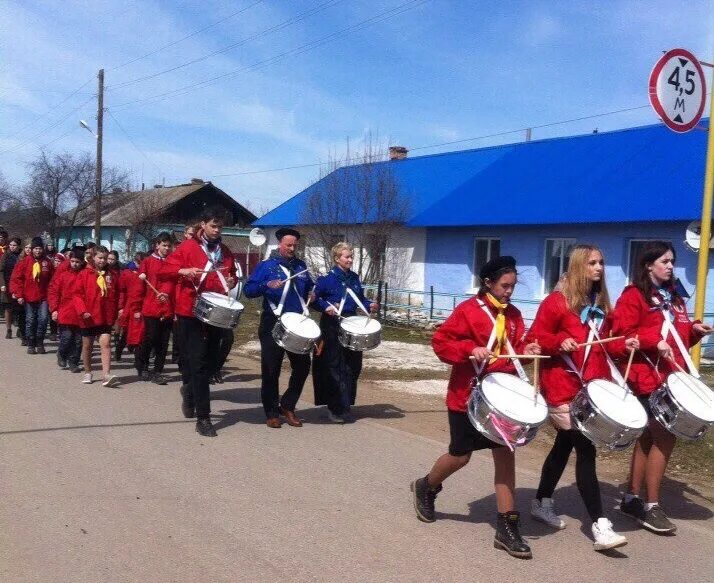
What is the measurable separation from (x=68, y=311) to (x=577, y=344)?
26.1 ft

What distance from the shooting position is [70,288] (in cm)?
1053

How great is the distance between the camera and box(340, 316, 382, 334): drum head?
7777mm

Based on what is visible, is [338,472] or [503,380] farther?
[338,472]

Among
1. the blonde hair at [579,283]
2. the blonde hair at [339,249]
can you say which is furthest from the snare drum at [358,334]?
the blonde hair at [579,283]

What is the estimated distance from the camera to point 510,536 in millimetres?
4605

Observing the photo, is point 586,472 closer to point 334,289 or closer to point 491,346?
point 491,346

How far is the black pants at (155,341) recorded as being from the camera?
33.8 ft

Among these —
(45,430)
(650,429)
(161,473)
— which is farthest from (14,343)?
(650,429)

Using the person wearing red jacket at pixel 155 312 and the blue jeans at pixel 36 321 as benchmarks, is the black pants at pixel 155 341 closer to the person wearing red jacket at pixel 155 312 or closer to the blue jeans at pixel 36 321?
the person wearing red jacket at pixel 155 312

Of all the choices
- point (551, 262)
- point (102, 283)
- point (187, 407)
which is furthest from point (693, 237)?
point (551, 262)

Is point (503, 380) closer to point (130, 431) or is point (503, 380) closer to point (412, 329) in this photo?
point (130, 431)

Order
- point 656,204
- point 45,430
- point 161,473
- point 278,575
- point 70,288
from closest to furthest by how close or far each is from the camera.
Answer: point 278,575 < point 161,473 < point 45,430 < point 70,288 < point 656,204

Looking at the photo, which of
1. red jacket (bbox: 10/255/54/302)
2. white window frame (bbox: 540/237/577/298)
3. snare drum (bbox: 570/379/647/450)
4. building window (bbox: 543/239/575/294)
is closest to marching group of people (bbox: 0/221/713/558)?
snare drum (bbox: 570/379/647/450)

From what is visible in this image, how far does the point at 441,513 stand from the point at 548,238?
14.1m
